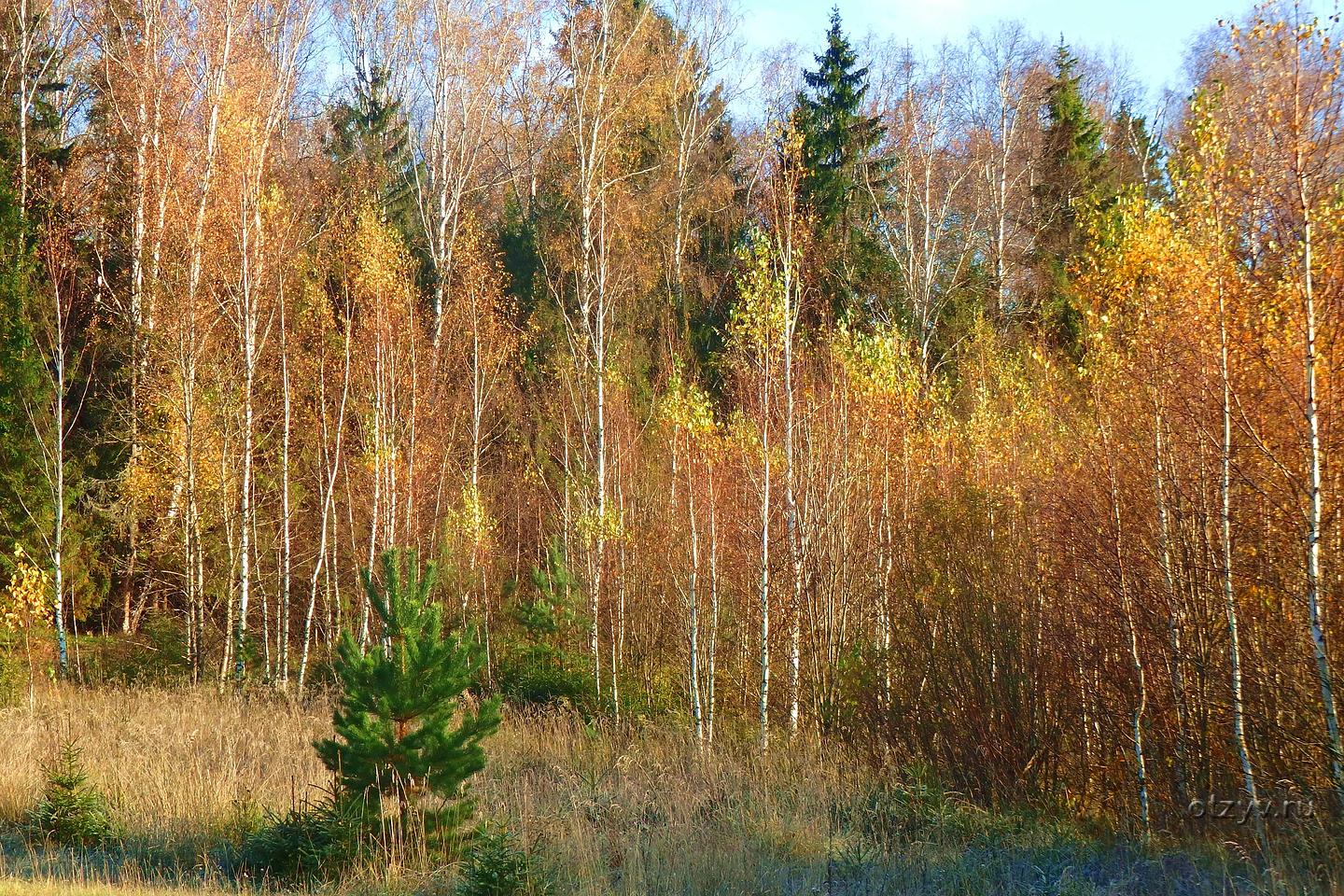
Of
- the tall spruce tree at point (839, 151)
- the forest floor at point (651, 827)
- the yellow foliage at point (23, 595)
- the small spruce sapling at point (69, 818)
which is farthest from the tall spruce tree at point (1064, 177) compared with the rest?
the small spruce sapling at point (69, 818)

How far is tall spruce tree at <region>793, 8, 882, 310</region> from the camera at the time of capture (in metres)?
25.5

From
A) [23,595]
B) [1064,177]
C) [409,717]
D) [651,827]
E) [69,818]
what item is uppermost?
[1064,177]

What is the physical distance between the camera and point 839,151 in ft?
88.6

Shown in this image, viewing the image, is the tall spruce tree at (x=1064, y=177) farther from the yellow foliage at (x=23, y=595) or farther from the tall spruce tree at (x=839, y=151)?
the yellow foliage at (x=23, y=595)

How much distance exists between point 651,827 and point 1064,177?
2324cm

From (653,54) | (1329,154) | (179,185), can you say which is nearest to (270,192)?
(179,185)

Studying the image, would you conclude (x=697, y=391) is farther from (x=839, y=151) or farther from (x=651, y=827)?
(x=839, y=151)

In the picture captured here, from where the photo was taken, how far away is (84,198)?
2180 centimetres

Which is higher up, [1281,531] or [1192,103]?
[1192,103]

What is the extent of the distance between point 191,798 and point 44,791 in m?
1.28

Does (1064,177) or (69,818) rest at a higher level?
(1064,177)

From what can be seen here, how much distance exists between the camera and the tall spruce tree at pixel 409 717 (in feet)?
23.3

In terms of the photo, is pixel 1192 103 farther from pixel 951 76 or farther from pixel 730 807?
pixel 951 76

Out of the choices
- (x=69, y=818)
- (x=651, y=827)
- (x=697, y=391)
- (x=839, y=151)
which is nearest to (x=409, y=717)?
(x=651, y=827)
